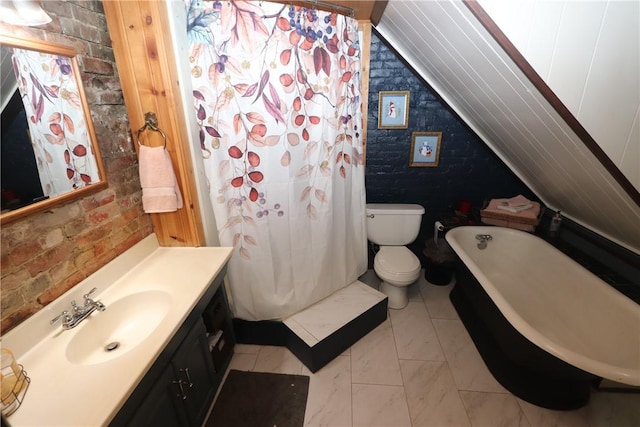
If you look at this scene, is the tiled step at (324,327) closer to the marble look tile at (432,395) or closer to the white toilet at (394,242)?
the white toilet at (394,242)

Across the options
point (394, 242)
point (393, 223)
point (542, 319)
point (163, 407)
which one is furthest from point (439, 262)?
point (163, 407)

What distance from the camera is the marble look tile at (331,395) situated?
158 cm

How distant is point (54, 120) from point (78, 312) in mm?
779

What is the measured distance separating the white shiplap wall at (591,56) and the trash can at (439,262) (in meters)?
1.54

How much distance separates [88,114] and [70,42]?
0.29 metres

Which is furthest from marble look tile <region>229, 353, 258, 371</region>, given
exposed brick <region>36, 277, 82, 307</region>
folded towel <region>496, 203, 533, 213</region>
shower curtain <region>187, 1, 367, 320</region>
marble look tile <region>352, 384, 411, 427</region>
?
folded towel <region>496, 203, 533, 213</region>

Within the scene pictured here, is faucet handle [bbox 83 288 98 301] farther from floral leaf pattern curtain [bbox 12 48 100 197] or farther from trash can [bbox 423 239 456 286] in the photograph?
trash can [bbox 423 239 456 286]

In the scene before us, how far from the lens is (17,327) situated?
99cm

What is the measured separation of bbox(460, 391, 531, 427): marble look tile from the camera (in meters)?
1.53

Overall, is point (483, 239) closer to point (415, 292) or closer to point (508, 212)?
point (508, 212)

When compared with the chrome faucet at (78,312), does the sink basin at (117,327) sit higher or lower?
lower

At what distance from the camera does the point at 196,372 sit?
141 cm

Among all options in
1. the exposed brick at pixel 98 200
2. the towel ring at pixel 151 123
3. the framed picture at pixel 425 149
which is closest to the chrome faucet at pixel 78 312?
the exposed brick at pixel 98 200

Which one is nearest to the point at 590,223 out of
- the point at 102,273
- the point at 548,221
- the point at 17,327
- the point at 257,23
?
the point at 548,221
